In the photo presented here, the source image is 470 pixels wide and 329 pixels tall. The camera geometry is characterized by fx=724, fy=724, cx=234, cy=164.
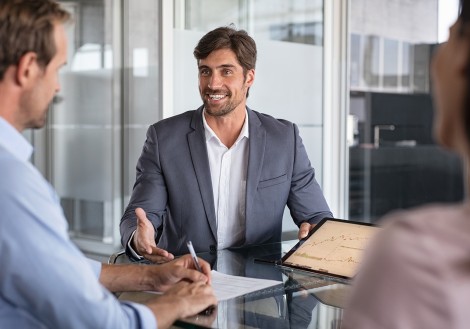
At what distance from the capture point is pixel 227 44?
3414 millimetres

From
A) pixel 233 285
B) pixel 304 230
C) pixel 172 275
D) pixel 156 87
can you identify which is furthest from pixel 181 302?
pixel 156 87

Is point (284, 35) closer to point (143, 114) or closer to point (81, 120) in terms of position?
point (143, 114)

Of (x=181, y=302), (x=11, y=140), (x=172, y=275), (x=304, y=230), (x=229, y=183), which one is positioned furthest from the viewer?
(x=229, y=183)

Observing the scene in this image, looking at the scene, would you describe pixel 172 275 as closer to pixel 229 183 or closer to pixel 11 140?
pixel 11 140

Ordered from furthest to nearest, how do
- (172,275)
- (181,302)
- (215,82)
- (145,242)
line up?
(215,82) < (145,242) < (172,275) < (181,302)

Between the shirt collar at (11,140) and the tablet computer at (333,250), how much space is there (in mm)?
1110

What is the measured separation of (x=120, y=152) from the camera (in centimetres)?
503

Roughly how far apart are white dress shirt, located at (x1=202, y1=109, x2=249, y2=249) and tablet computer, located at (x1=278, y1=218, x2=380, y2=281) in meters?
0.63

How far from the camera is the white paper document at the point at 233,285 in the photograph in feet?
6.75

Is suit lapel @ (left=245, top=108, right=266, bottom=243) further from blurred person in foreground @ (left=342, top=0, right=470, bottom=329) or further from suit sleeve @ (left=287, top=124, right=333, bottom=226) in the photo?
blurred person in foreground @ (left=342, top=0, right=470, bottom=329)

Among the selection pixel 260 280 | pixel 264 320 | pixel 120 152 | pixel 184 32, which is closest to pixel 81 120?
pixel 120 152

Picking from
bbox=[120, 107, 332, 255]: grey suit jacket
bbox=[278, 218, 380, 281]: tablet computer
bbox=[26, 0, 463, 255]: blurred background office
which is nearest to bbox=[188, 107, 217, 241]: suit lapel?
bbox=[120, 107, 332, 255]: grey suit jacket

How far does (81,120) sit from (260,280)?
11.3 ft

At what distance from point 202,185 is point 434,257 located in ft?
7.67
